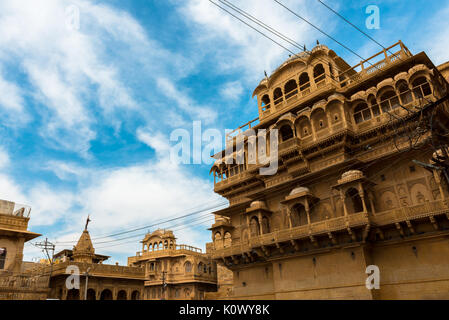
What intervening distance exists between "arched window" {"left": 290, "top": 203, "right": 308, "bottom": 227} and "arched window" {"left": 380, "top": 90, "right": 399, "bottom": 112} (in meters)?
9.32

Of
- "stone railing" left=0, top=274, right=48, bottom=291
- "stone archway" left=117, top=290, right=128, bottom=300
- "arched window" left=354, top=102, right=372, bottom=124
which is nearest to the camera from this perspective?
"arched window" left=354, top=102, right=372, bottom=124

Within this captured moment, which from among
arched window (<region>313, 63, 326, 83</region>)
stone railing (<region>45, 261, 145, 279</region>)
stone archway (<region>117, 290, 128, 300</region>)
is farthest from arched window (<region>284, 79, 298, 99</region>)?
stone archway (<region>117, 290, 128, 300</region>)

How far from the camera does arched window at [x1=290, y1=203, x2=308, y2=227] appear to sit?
24.2m

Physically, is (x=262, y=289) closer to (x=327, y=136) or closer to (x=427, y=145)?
(x=327, y=136)

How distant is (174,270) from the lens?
5041 centimetres

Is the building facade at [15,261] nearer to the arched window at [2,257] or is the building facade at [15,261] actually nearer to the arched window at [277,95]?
the arched window at [2,257]

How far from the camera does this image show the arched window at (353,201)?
21556 millimetres

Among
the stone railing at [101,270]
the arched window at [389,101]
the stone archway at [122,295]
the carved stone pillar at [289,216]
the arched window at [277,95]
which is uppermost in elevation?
the arched window at [277,95]

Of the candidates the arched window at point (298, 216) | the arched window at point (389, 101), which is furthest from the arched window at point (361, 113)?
the arched window at point (298, 216)

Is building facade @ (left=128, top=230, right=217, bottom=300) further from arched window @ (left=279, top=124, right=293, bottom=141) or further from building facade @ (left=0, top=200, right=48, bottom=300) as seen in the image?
arched window @ (left=279, top=124, right=293, bottom=141)

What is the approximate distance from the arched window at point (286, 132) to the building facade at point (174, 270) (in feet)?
94.4
